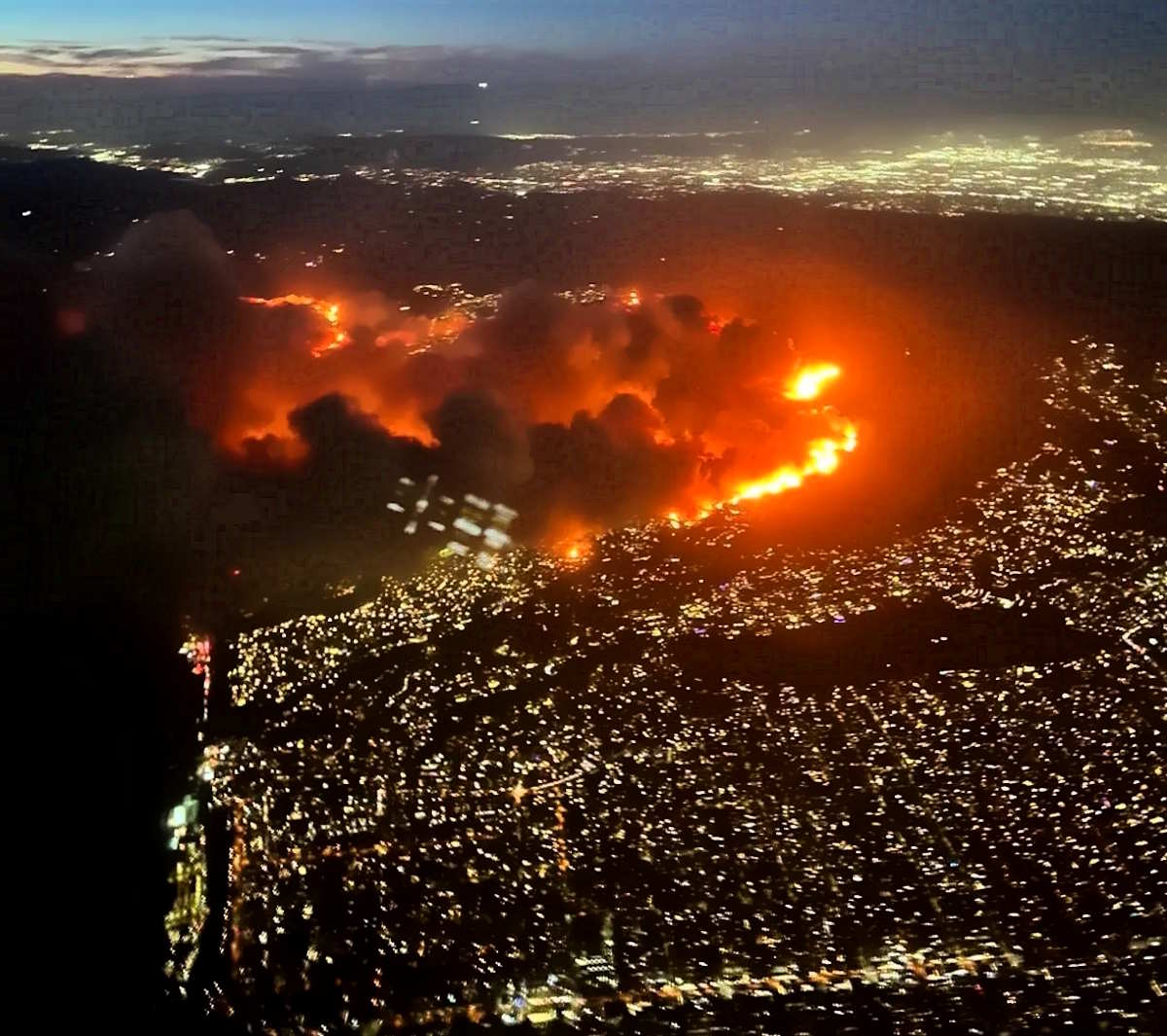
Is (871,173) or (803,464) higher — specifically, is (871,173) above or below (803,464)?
above

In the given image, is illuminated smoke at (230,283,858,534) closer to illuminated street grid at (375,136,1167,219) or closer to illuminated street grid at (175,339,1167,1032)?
illuminated street grid at (175,339,1167,1032)

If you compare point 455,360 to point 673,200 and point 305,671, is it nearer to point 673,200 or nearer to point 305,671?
point 305,671

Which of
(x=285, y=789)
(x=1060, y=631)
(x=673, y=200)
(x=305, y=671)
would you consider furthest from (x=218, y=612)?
(x=673, y=200)

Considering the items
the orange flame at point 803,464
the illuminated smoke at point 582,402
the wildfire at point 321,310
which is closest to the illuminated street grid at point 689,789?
the orange flame at point 803,464

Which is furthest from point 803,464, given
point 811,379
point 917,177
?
point 917,177

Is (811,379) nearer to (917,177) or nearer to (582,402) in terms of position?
(582,402)

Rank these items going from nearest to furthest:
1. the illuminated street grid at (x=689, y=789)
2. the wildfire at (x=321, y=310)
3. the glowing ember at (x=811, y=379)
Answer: the illuminated street grid at (x=689, y=789) < the glowing ember at (x=811, y=379) < the wildfire at (x=321, y=310)

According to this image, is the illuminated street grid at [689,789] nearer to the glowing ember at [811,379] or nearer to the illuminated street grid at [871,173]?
the glowing ember at [811,379]
